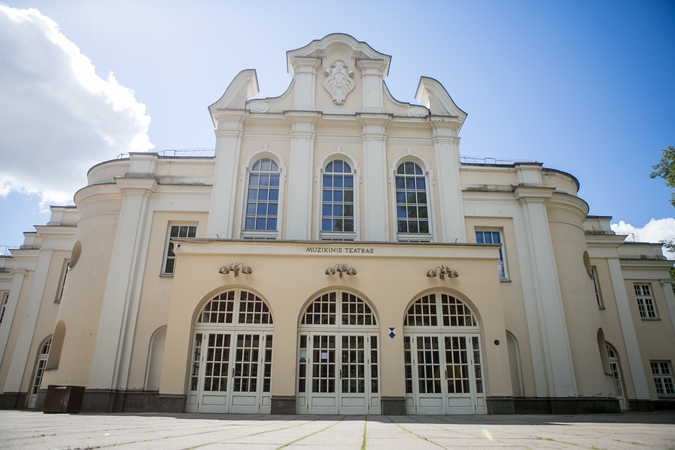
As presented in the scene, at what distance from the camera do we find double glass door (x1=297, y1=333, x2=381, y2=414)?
44.3 feet

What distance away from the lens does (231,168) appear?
1830 centimetres

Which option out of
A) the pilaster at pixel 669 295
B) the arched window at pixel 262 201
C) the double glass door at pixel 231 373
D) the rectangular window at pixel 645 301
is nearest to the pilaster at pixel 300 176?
the arched window at pixel 262 201

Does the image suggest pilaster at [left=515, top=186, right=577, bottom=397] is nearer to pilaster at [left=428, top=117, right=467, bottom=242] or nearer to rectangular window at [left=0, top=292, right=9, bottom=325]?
pilaster at [left=428, top=117, right=467, bottom=242]

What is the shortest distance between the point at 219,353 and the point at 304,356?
2.72 metres

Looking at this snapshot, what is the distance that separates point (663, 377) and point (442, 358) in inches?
620

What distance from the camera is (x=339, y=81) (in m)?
20.1

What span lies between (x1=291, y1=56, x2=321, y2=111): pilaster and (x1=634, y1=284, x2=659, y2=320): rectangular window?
802 inches

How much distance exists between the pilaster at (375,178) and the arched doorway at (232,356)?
537 centimetres

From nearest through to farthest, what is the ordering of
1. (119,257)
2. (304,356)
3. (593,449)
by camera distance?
(593,449) → (304,356) → (119,257)

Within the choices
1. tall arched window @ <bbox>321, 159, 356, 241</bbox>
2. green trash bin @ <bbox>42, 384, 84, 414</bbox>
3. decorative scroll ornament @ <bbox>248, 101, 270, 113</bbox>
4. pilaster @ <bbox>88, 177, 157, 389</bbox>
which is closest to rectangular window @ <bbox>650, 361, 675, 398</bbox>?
tall arched window @ <bbox>321, 159, 356, 241</bbox>

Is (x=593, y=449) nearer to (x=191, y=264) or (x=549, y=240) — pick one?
(x=191, y=264)

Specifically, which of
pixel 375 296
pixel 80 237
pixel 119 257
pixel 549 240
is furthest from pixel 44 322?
pixel 549 240

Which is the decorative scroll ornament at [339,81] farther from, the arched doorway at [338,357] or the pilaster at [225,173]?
the arched doorway at [338,357]

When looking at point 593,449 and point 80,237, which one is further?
point 80,237
